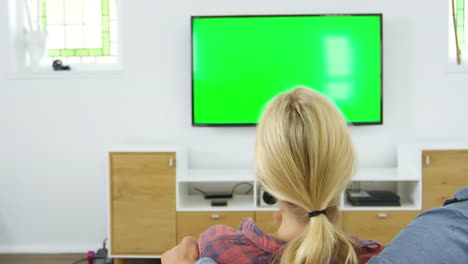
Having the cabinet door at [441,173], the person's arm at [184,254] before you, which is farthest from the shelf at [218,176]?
the person's arm at [184,254]

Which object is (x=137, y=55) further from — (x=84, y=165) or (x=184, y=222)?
(x=184, y=222)

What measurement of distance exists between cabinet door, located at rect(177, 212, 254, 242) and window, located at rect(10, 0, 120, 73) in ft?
4.61

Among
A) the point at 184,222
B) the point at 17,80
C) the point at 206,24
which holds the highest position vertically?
the point at 206,24

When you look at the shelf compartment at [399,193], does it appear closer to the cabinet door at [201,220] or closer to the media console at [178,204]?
the media console at [178,204]

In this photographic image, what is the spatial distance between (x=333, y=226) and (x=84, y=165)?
9.67 ft

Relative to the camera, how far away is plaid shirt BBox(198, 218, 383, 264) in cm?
102

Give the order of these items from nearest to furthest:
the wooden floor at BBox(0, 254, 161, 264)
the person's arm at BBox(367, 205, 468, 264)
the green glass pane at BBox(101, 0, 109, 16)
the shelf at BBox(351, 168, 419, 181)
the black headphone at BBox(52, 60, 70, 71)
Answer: the person's arm at BBox(367, 205, 468, 264)
the shelf at BBox(351, 168, 419, 181)
the wooden floor at BBox(0, 254, 161, 264)
the black headphone at BBox(52, 60, 70, 71)
the green glass pane at BBox(101, 0, 109, 16)

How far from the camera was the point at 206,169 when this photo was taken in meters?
3.66

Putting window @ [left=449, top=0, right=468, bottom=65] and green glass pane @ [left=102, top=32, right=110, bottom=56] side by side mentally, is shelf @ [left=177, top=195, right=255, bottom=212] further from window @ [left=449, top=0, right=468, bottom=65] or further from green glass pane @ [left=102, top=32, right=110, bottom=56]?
window @ [left=449, top=0, right=468, bottom=65]

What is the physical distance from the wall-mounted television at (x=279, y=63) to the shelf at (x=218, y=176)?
1.13ft

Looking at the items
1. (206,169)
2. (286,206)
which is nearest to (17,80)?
(206,169)

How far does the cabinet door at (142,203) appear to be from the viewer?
3225 millimetres

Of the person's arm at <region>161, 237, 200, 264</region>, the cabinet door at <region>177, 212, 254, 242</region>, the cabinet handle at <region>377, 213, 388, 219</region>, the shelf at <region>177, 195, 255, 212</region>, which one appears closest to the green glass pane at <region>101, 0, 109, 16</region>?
the shelf at <region>177, 195, 255, 212</region>

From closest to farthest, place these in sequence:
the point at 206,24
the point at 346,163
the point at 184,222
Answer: the point at 346,163
the point at 184,222
the point at 206,24
